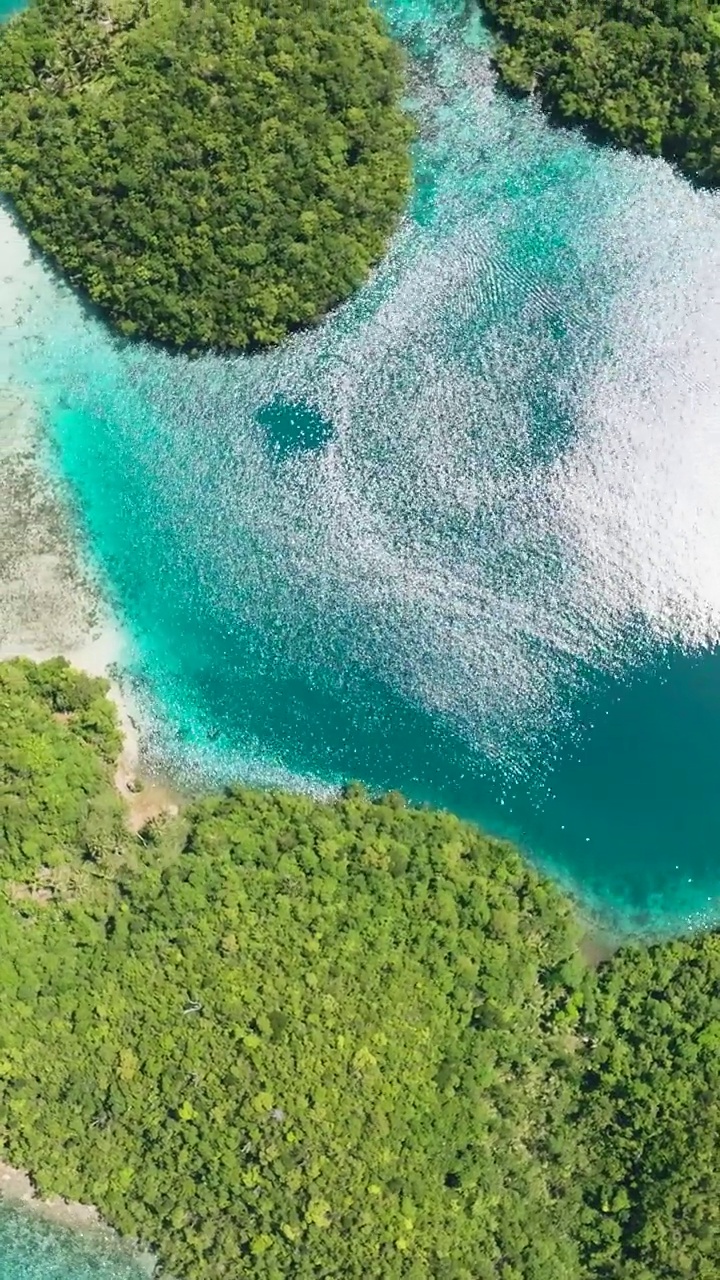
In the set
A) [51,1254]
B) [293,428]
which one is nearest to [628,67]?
[293,428]

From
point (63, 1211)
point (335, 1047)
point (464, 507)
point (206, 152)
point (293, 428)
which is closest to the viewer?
point (335, 1047)

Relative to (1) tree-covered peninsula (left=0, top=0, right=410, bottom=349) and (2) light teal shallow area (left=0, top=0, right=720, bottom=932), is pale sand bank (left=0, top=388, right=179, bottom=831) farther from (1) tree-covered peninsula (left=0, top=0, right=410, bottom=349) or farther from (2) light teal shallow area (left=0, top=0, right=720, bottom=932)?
(1) tree-covered peninsula (left=0, top=0, right=410, bottom=349)

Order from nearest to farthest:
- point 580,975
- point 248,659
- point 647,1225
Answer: point 647,1225, point 580,975, point 248,659

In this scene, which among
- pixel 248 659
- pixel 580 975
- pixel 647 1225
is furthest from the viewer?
pixel 248 659

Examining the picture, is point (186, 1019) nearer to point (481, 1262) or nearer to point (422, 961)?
point (422, 961)

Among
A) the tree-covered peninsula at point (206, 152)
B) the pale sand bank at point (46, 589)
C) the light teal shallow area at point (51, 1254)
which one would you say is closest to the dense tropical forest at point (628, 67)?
the tree-covered peninsula at point (206, 152)

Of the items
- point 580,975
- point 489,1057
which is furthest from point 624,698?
point 489,1057

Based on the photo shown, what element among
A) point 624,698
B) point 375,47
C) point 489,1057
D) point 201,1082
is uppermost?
point 375,47

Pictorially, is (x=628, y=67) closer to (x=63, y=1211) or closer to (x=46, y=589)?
(x=46, y=589)
